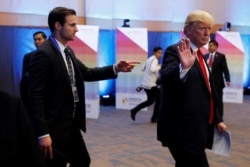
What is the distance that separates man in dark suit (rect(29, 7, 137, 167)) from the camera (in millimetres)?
2395

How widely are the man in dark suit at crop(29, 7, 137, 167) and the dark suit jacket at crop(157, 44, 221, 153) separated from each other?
603 millimetres

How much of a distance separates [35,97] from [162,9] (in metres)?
8.32

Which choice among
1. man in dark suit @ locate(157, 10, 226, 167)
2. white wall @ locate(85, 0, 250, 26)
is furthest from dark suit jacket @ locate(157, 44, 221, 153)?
white wall @ locate(85, 0, 250, 26)

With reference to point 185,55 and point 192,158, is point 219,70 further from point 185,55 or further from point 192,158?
point 185,55

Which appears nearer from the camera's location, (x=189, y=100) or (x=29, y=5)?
(x=189, y=100)

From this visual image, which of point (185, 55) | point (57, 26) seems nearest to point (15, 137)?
point (185, 55)

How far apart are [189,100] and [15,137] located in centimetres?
132

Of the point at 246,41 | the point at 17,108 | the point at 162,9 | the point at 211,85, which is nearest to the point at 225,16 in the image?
the point at 246,41

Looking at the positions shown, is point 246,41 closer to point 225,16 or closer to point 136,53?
point 225,16

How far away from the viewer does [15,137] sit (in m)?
1.34

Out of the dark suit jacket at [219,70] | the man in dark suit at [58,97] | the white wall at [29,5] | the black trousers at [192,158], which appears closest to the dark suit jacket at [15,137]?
the man in dark suit at [58,97]

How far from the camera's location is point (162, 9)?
1030 centimetres

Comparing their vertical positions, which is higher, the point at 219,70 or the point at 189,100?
the point at 189,100

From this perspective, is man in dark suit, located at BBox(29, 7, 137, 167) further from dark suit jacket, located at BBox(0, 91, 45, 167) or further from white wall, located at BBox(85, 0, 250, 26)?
Answer: white wall, located at BBox(85, 0, 250, 26)
